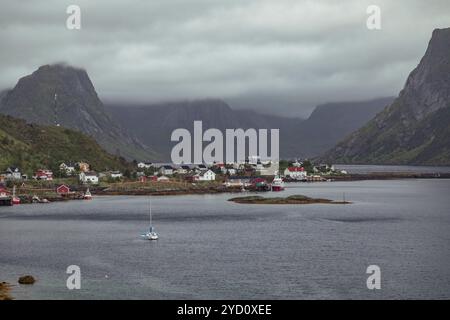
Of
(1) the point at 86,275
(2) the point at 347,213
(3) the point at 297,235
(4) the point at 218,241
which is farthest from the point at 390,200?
(1) the point at 86,275

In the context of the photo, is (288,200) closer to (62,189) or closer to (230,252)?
(62,189)

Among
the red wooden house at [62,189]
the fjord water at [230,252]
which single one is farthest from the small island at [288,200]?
the red wooden house at [62,189]

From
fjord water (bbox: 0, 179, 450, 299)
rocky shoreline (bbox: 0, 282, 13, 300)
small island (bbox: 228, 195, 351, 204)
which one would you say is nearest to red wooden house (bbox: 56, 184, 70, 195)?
fjord water (bbox: 0, 179, 450, 299)

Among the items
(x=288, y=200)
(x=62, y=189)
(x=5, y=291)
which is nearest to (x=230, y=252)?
(x=5, y=291)

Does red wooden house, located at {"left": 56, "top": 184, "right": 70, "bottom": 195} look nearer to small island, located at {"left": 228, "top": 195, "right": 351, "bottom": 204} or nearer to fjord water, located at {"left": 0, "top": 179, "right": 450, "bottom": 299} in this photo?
fjord water, located at {"left": 0, "top": 179, "right": 450, "bottom": 299}

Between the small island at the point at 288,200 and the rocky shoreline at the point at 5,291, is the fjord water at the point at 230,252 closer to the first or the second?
the rocky shoreline at the point at 5,291

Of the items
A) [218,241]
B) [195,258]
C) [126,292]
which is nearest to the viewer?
[126,292]

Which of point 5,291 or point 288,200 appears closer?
point 5,291
